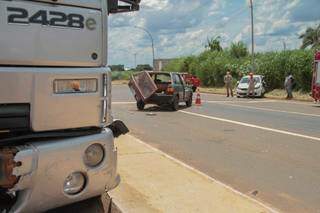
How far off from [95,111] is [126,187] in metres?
2.77

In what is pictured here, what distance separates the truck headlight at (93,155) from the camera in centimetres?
437

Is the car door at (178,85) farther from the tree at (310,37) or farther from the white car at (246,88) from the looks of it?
the tree at (310,37)

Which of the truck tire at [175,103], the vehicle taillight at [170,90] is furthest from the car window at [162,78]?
the truck tire at [175,103]

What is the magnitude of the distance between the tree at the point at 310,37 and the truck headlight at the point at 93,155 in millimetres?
56889

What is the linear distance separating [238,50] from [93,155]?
199ft

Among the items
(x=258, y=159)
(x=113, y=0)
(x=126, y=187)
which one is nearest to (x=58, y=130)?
(x=113, y=0)

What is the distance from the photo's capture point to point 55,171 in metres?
4.11

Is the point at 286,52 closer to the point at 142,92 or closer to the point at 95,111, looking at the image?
the point at 142,92

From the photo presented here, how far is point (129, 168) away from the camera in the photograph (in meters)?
8.30

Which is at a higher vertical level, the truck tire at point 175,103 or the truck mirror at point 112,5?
the truck mirror at point 112,5

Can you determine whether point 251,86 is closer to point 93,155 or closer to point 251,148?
point 251,148

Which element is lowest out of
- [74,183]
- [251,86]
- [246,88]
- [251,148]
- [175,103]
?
[251,148]

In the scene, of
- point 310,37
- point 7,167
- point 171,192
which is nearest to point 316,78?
point 171,192

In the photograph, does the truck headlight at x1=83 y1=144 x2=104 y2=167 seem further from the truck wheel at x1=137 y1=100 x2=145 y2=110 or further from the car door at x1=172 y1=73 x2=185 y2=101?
the car door at x1=172 y1=73 x2=185 y2=101
